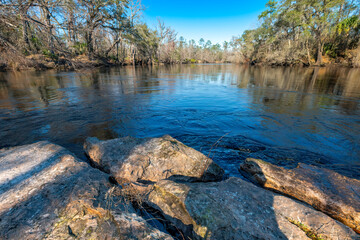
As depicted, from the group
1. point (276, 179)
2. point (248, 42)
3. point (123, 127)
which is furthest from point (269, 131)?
point (248, 42)

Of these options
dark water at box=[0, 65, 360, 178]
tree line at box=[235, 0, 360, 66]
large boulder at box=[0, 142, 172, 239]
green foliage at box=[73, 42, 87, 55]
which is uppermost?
tree line at box=[235, 0, 360, 66]

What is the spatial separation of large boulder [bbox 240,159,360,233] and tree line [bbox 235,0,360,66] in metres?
38.3

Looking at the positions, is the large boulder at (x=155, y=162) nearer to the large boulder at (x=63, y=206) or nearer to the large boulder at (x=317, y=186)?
the large boulder at (x=63, y=206)

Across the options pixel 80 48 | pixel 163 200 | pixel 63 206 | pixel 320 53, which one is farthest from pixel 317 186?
pixel 320 53

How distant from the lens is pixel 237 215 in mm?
1857

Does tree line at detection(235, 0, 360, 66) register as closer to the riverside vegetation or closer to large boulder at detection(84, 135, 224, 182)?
the riverside vegetation

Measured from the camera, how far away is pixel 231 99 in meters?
8.77

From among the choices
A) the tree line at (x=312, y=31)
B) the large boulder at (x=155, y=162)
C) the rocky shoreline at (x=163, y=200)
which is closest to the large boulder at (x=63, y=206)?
the rocky shoreline at (x=163, y=200)

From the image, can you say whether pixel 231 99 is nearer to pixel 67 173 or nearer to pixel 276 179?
pixel 276 179

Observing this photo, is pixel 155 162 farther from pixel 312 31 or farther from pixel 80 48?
pixel 312 31

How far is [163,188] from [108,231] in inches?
32.7

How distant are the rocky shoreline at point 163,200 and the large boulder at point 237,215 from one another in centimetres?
1

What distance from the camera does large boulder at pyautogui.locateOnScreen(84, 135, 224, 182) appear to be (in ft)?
9.32

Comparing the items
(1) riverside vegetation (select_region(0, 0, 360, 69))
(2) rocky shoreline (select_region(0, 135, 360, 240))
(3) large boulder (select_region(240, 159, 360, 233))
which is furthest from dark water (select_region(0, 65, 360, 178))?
(1) riverside vegetation (select_region(0, 0, 360, 69))
